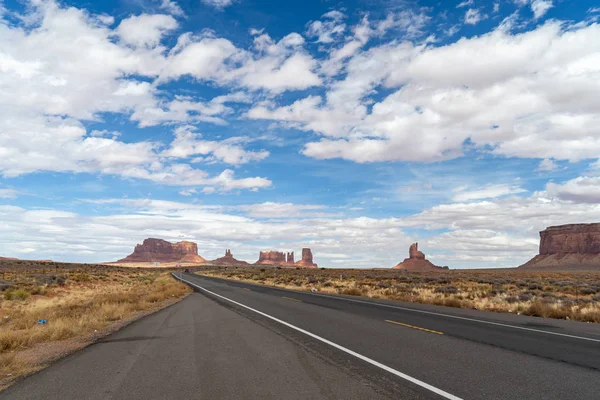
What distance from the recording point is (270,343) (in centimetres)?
1009

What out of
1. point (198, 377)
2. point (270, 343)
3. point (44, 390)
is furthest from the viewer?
point (270, 343)

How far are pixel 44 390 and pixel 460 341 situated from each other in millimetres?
8567

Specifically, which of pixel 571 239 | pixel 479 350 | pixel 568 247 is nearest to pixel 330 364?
pixel 479 350

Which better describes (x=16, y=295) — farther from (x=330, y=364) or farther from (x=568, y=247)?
(x=568, y=247)

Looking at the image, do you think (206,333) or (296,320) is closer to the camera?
(206,333)

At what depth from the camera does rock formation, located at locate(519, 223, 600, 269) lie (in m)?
154

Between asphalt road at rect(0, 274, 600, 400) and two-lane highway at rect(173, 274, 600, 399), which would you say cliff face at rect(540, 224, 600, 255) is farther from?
asphalt road at rect(0, 274, 600, 400)

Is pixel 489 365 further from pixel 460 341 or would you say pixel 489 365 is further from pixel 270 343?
pixel 270 343

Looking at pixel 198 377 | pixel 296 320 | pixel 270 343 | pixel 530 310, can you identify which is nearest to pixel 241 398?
pixel 198 377

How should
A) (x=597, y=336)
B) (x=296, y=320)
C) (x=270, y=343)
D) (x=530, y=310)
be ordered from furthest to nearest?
(x=530, y=310)
(x=296, y=320)
(x=597, y=336)
(x=270, y=343)

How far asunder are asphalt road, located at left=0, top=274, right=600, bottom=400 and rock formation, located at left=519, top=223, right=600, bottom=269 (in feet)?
528

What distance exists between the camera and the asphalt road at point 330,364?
606 centimetres

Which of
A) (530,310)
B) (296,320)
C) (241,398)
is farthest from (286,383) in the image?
(530,310)

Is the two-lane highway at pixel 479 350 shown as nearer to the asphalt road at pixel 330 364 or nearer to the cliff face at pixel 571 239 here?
the asphalt road at pixel 330 364
